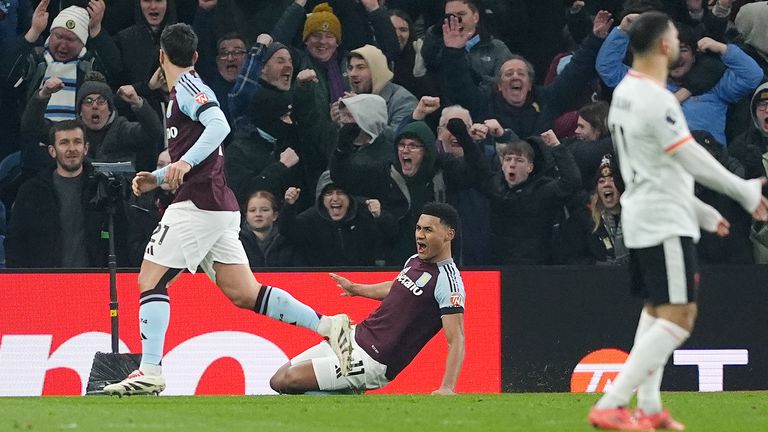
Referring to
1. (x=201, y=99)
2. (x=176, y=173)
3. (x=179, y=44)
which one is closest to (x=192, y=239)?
(x=176, y=173)

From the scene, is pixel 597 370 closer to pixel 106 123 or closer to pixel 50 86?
pixel 106 123

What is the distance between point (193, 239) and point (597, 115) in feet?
17.4

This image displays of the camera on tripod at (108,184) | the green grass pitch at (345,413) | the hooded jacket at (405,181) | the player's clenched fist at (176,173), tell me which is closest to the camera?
the green grass pitch at (345,413)

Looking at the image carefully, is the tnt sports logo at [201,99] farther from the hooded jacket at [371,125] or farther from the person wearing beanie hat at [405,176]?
the hooded jacket at [371,125]

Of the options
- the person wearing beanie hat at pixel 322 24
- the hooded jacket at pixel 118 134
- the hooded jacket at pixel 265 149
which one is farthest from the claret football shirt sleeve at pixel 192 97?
the person wearing beanie hat at pixel 322 24

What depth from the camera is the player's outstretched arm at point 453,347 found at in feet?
35.7

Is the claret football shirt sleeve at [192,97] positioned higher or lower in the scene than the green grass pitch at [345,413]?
higher

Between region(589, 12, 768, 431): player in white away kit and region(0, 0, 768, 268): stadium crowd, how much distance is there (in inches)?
235

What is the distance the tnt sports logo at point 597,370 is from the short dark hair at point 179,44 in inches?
196

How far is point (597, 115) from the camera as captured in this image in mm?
14211

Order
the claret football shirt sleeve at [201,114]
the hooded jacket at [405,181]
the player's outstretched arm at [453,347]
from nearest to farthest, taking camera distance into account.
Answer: the claret football shirt sleeve at [201,114] → the player's outstretched arm at [453,347] → the hooded jacket at [405,181]

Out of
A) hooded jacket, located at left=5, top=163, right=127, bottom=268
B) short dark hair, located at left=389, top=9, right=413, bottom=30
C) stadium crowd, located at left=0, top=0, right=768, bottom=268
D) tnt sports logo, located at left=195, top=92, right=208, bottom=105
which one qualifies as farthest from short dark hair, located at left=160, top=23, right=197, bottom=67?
short dark hair, located at left=389, top=9, right=413, bottom=30

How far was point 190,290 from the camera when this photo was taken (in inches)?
521

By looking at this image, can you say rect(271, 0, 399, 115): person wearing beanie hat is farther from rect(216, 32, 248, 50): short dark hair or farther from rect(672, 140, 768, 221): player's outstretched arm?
rect(672, 140, 768, 221): player's outstretched arm
